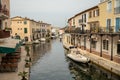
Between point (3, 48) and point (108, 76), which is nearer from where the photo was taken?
point (3, 48)

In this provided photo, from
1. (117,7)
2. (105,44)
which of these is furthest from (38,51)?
(117,7)

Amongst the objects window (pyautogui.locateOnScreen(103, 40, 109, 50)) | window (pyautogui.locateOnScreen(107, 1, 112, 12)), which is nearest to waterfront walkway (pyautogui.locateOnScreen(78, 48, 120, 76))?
window (pyautogui.locateOnScreen(103, 40, 109, 50))

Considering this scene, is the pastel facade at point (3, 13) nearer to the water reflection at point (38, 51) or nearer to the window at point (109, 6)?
the water reflection at point (38, 51)

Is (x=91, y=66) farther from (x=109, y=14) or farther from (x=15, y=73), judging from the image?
(x=15, y=73)

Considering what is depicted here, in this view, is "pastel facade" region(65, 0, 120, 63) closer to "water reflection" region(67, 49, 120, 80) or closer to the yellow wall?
the yellow wall

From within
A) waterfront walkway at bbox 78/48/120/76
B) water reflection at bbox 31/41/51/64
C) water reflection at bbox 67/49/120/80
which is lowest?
water reflection at bbox 67/49/120/80

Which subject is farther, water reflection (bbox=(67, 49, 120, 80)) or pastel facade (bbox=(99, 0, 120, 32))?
pastel facade (bbox=(99, 0, 120, 32))

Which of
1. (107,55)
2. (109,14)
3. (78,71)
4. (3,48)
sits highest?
(109,14)

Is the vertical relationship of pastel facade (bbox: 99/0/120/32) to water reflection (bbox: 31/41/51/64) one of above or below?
above

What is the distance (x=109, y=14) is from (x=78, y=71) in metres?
11.5

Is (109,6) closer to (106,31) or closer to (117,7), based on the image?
(117,7)

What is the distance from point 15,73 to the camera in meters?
25.7

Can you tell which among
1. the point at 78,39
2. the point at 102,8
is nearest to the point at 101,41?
the point at 102,8

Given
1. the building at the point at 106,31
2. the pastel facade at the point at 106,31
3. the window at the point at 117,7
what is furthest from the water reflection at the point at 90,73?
the window at the point at 117,7
